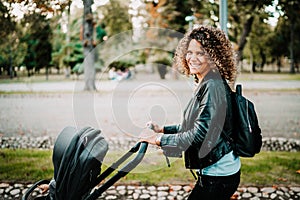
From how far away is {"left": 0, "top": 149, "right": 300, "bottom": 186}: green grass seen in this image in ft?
16.0

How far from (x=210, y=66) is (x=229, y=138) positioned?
0.45 metres

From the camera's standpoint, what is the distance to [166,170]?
5.33 metres

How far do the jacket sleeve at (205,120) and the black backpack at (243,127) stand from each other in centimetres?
13

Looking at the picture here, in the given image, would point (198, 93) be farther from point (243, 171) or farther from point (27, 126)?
point (27, 126)

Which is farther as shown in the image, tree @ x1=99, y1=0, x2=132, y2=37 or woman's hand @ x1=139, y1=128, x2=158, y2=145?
tree @ x1=99, y1=0, x2=132, y2=37

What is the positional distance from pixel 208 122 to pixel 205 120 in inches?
0.8

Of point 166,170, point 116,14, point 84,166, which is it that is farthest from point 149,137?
point 116,14

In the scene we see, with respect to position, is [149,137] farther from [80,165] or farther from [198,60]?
[198,60]

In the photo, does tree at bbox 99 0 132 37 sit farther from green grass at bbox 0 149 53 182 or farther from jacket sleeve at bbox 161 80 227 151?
jacket sleeve at bbox 161 80 227 151

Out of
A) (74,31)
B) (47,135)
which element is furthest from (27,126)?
(74,31)

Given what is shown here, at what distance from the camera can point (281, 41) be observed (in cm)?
3578

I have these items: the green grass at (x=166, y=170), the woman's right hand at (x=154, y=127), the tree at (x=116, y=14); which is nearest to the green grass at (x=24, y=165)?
the green grass at (x=166, y=170)

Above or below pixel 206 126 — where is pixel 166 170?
below

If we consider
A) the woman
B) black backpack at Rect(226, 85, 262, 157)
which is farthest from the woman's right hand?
black backpack at Rect(226, 85, 262, 157)
